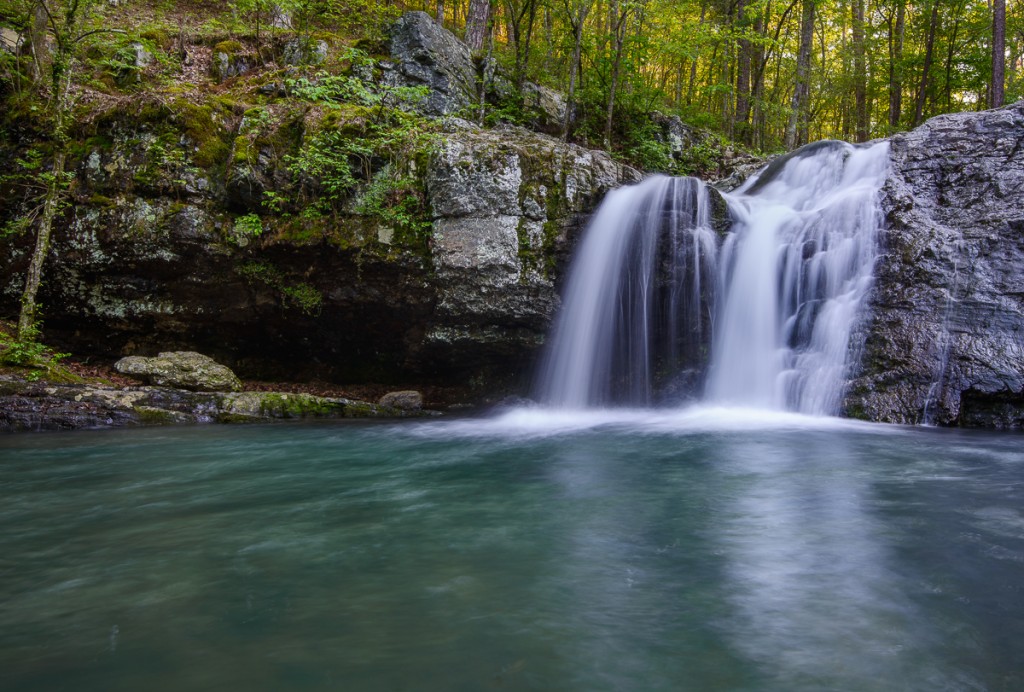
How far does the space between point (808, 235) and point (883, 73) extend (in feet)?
42.6

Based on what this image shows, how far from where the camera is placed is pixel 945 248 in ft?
26.6

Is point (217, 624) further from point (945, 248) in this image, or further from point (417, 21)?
point (417, 21)

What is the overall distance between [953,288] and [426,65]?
955 cm

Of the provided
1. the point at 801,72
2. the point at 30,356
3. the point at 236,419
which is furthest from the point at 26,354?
the point at 801,72

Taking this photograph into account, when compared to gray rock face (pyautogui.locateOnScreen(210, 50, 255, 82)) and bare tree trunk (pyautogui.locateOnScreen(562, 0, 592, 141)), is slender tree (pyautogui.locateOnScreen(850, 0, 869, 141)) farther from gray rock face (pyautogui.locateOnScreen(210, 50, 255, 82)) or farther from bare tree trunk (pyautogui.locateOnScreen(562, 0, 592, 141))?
gray rock face (pyautogui.locateOnScreen(210, 50, 255, 82))

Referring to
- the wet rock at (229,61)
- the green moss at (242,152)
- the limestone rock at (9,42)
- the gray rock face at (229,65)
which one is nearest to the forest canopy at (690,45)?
the limestone rock at (9,42)

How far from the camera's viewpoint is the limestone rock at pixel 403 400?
9.76m

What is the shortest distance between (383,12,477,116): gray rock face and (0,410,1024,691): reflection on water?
8304 mm

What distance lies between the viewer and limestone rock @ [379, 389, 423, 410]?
9758 mm

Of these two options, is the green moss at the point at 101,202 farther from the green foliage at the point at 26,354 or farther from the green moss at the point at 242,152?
the green foliage at the point at 26,354

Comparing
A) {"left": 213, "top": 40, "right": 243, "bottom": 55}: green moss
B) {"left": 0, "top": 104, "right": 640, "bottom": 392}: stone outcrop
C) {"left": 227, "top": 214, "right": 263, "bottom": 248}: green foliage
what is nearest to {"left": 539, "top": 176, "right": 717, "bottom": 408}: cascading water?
{"left": 0, "top": 104, "right": 640, "bottom": 392}: stone outcrop

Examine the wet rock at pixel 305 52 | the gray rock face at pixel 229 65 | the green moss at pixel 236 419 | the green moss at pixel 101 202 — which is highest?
the wet rock at pixel 305 52

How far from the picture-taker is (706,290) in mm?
9656

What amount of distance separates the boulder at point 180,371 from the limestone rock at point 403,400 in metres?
2.19
